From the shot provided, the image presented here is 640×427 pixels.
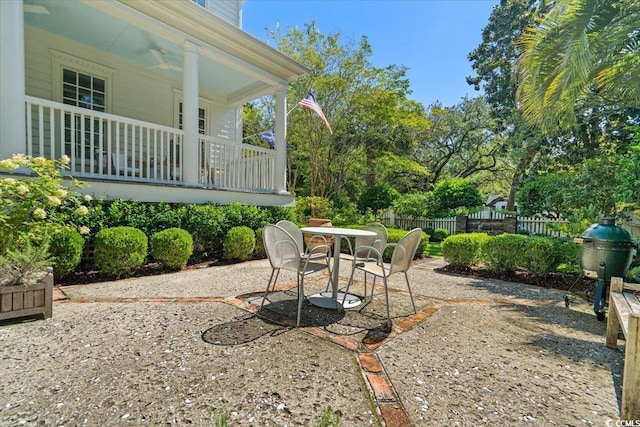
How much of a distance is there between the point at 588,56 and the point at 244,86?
7.46 metres

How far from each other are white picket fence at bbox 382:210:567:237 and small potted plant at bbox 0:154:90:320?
1159cm

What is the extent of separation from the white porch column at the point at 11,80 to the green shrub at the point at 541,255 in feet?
26.2

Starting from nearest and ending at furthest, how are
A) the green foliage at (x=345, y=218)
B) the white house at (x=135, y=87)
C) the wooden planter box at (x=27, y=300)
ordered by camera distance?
the wooden planter box at (x=27, y=300) → the white house at (x=135, y=87) → the green foliage at (x=345, y=218)

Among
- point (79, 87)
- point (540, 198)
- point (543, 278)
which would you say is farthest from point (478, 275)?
point (79, 87)

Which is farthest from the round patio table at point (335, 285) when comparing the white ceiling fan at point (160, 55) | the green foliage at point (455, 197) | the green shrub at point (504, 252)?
the green foliage at point (455, 197)

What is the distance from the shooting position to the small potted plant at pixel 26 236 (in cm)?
268

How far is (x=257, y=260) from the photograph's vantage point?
6.45m

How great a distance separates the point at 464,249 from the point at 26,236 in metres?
6.65

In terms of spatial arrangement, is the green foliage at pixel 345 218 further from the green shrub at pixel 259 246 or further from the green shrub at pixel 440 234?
the green shrub at pixel 259 246

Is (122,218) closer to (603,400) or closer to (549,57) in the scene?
(603,400)

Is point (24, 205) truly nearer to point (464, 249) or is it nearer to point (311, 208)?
point (464, 249)

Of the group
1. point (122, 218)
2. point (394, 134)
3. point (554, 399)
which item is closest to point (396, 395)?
point (554, 399)

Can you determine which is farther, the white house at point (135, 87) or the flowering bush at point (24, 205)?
the white house at point (135, 87)

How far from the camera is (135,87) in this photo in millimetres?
7395
